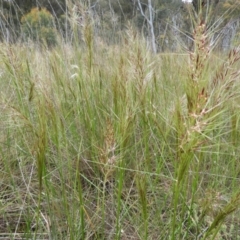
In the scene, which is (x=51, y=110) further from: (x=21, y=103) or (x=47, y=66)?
(x=47, y=66)

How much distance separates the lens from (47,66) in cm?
131

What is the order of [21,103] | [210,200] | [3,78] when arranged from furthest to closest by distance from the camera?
[3,78] → [21,103] → [210,200]

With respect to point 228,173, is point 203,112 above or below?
above

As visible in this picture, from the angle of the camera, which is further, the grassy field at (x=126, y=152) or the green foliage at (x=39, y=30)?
the green foliage at (x=39, y=30)

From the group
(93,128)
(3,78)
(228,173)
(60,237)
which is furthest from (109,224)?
(3,78)

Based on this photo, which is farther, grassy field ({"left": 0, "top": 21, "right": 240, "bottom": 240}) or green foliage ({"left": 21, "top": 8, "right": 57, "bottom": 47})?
green foliage ({"left": 21, "top": 8, "right": 57, "bottom": 47})

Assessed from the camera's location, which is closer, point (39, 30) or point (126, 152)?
point (126, 152)

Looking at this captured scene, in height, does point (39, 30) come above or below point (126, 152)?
above

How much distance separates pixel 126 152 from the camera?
95 centimetres

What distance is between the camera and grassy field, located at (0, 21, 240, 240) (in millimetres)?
574

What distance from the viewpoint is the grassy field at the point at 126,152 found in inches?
22.6

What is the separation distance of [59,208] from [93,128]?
0.27 meters

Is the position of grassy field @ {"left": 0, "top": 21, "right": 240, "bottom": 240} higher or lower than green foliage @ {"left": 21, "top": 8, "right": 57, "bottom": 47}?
lower

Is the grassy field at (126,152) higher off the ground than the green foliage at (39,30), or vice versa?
the green foliage at (39,30)
